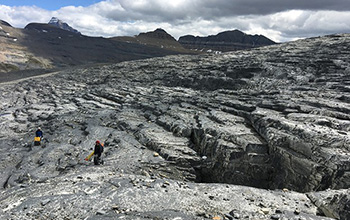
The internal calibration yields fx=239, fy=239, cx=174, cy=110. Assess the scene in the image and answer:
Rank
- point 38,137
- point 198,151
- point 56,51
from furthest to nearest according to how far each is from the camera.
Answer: point 56,51 < point 38,137 < point 198,151

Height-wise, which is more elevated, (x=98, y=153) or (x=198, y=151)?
(x=98, y=153)

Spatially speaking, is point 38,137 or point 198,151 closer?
point 198,151

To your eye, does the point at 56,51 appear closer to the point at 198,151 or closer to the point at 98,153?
the point at 98,153

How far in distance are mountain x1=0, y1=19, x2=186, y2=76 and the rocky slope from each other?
6120 centimetres

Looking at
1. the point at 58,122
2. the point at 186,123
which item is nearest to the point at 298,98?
the point at 186,123

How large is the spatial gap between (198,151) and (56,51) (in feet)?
376

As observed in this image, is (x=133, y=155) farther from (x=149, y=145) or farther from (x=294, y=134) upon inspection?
(x=294, y=134)

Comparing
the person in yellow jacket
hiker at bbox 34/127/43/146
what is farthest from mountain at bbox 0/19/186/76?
the person in yellow jacket

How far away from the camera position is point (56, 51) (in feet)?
365

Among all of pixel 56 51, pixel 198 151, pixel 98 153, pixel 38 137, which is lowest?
pixel 38 137

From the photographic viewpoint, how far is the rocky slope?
28.2 ft

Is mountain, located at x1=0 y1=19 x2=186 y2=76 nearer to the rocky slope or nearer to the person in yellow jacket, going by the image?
the rocky slope

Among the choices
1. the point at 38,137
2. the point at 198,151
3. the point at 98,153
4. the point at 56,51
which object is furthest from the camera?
the point at 56,51

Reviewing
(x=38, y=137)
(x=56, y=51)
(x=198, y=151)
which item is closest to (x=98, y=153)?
(x=198, y=151)
